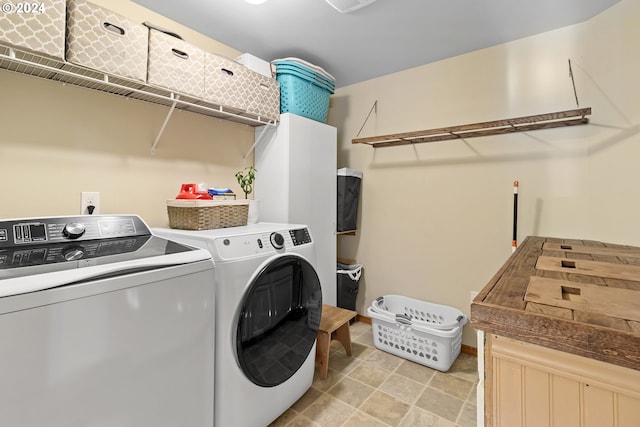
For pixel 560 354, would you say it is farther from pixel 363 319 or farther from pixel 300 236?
pixel 363 319

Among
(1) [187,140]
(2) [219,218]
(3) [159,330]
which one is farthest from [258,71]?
(3) [159,330]

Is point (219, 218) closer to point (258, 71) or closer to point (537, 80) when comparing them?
point (258, 71)

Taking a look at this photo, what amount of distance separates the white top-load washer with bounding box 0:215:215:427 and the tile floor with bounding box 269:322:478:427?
0.76m

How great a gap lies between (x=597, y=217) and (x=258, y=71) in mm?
2428

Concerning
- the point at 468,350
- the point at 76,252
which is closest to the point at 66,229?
the point at 76,252

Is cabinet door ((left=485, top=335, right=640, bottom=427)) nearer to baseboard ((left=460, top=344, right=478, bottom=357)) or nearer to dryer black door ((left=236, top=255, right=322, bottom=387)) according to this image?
dryer black door ((left=236, top=255, right=322, bottom=387))

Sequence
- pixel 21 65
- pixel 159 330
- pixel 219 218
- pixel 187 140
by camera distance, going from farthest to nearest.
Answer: pixel 187 140, pixel 219 218, pixel 21 65, pixel 159 330

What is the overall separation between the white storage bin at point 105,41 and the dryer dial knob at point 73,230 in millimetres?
708

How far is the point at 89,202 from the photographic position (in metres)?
1.56

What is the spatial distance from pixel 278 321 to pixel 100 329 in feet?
2.46

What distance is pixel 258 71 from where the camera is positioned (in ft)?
6.82

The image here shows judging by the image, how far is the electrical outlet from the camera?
154cm

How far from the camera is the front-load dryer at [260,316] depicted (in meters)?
1.24

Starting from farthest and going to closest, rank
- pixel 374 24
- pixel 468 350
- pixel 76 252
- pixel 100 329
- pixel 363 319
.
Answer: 1. pixel 363 319
2. pixel 468 350
3. pixel 374 24
4. pixel 76 252
5. pixel 100 329
